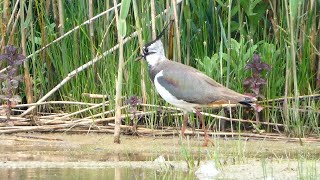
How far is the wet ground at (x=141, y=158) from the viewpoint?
5836 mm

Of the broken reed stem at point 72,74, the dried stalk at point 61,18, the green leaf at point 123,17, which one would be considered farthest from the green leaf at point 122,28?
the dried stalk at point 61,18

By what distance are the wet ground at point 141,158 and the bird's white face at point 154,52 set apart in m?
0.79

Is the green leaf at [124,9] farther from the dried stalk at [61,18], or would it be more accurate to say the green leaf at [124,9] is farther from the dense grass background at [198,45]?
the dried stalk at [61,18]

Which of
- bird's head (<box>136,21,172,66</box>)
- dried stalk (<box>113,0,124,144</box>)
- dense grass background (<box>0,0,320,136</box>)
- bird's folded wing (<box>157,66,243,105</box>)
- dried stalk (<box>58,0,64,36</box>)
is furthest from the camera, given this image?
dried stalk (<box>58,0,64,36</box>)

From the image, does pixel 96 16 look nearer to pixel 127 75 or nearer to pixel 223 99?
pixel 127 75

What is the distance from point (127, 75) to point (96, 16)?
0.67m

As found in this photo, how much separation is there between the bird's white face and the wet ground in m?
0.79

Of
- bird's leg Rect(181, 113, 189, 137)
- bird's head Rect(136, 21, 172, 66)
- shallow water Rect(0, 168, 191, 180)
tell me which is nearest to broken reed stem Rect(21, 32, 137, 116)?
bird's head Rect(136, 21, 172, 66)

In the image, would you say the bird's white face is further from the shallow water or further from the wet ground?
the shallow water

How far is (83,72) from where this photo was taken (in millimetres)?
8570

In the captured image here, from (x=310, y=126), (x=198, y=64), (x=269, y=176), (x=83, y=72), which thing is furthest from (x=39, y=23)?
(x=269, y=176)

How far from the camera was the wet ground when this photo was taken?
5.84m

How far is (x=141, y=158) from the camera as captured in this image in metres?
6.93

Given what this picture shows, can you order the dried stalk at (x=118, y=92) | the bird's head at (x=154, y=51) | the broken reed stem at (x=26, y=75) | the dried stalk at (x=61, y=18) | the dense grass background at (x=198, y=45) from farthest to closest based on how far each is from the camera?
the dried stalk at (x=61, y=18) → the broken reed stem at (x=26, y=75) → the dense grass background at (x=198, y=45) → the bird's head at (x=154, y=51) → the dried stalk at (x=118, y=92)
